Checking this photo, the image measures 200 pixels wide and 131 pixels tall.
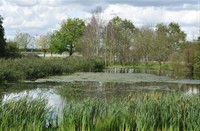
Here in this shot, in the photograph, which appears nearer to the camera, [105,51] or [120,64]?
[105,51]

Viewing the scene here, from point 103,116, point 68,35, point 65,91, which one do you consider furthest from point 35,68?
point 68,35

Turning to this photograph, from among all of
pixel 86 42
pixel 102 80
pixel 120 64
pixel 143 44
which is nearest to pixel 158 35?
pixel 143 44

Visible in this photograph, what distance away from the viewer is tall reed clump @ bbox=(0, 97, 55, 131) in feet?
25.6

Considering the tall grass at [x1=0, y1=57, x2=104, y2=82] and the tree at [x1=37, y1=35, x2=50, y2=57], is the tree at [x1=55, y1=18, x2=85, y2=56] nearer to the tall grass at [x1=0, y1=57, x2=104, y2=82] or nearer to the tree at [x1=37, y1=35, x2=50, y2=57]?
the tree at [x1=37, y1=35, x2=50, y2=57]

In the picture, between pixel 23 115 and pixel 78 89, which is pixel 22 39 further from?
pixel 23 115

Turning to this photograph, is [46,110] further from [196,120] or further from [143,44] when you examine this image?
[143,44]

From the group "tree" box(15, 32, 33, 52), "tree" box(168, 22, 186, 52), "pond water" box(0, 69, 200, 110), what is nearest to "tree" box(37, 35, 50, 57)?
"tree" box(15, 32, 33, 52)

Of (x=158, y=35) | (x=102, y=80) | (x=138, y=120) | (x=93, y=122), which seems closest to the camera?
(x=138, y=120)

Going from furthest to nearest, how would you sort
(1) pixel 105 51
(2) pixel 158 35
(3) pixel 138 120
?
(2) pixel 158 35, (1) pixel 105 51, (3) pixel 138 120

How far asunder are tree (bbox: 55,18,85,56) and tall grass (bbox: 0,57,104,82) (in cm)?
3247

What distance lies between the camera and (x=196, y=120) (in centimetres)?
809

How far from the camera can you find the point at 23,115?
8469 mm

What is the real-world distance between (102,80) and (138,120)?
66.7 feet

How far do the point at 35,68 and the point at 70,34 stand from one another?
47.0 metres
